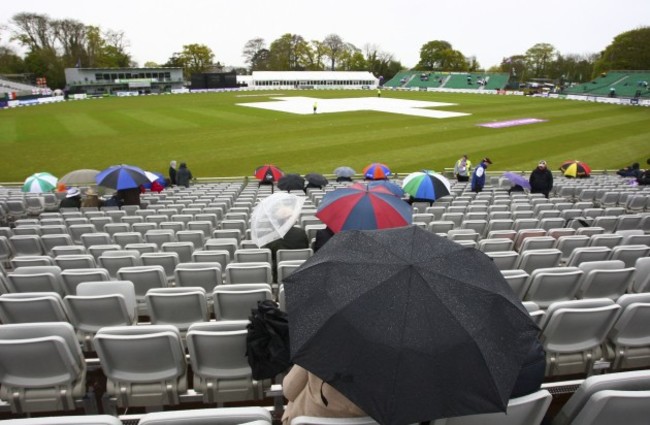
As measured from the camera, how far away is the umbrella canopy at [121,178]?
31.3 feet

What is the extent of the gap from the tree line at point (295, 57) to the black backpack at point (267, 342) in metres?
93.3

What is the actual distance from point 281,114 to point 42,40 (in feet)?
250

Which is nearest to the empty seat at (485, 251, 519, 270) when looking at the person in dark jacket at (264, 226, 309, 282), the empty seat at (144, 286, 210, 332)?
the person in dark jacket at (264, 226, 309, 282)

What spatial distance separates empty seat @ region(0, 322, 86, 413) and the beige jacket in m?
1.67

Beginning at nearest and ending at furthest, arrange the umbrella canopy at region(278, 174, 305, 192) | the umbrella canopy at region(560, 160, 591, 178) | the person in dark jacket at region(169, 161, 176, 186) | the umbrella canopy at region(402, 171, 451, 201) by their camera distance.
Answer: the umbrella canopy at region(402, 171, 451, 201)
the umbrella canopy at region(278, 174, 305, 192)
the umbrella canopy at region(560, 160, 591, 178)
the person in dark jacket at region(169, 161, 176, 186)

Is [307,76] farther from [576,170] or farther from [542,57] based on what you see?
[576,170]

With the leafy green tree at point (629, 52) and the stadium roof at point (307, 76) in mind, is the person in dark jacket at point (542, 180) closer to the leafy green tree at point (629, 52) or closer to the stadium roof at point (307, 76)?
the stadium roof at point (307, 76)

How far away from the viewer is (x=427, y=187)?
382 inches

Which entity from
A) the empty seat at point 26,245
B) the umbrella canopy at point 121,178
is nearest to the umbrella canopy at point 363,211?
the empty seat at point 26,245

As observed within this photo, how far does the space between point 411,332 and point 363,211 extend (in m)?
3.22

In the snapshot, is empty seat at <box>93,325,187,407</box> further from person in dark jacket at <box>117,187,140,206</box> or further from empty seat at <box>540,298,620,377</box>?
person in dark jacket at <box>117,187,140,206</box>

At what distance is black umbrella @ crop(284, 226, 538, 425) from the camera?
5.55ft

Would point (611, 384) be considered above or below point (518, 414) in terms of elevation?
above

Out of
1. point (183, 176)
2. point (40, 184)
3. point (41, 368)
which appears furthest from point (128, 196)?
point (41, 368)
